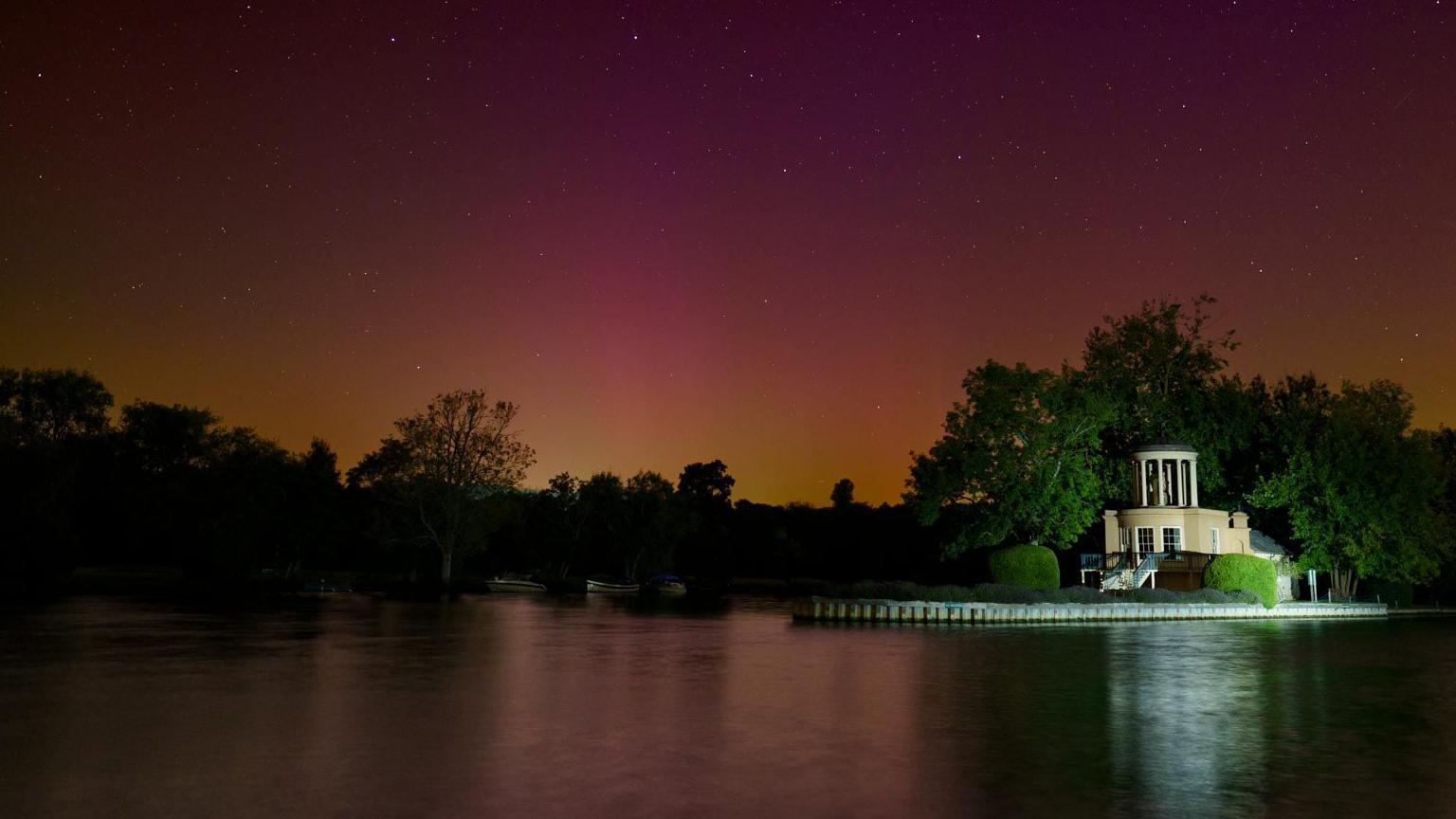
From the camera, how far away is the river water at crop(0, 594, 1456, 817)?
34.5ft

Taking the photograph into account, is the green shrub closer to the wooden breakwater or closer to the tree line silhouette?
the tree line silhouette

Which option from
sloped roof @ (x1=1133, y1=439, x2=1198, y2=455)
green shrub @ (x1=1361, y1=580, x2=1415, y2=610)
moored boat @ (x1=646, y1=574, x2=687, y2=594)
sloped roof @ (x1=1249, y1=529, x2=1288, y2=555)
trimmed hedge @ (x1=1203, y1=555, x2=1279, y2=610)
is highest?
sloped roof @ (x1=1133, y1=439, x2=1198, y2=455)

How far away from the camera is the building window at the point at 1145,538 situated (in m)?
60.1

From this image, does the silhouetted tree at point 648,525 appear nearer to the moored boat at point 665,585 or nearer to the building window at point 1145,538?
the moored boat at point 665,585

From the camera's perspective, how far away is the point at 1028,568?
51.2 metres

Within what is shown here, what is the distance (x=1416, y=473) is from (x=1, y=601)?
69.7 meters

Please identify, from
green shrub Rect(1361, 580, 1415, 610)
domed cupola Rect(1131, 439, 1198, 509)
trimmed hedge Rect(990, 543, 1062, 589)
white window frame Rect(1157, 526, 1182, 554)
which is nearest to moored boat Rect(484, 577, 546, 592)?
trimmed hedge Rect(990, 543, 1062, 589)

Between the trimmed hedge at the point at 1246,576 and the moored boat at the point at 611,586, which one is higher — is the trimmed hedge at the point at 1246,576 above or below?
above

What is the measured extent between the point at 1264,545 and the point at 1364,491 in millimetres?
6869

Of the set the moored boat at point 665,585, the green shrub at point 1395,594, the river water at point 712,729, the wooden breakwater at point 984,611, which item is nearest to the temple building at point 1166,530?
the wooden breakwater at point 984,611

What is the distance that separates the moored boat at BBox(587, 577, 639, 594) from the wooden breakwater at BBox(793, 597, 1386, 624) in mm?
37514

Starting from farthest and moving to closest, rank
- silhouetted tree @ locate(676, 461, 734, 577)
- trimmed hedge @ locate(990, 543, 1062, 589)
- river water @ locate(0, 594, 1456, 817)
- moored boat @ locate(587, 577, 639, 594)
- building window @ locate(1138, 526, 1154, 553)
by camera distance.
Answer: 1. silhouetted tree @ locate(676, 461, 734, 577)
2. moored boat @ locate(587, 577, 639, 594)
3. building window @ locate(1138, 526, 1154, 553)
4. trimmed hedge @ locate(990, 543, 1062, 589)
5. river water @ locate(0, 594, 1456, 817)

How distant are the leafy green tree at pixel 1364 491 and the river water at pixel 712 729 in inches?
1218

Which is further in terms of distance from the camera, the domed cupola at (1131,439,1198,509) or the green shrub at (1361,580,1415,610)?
the green shrub at (1361,580,1415,610)
